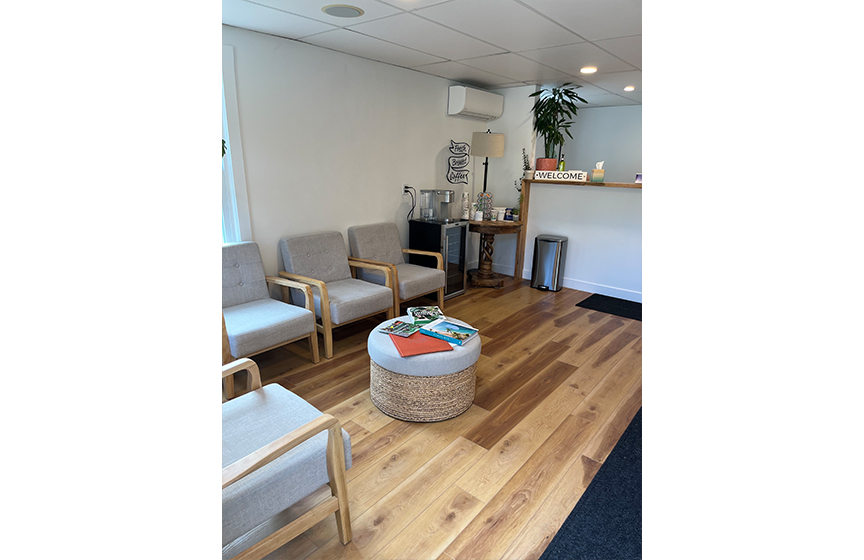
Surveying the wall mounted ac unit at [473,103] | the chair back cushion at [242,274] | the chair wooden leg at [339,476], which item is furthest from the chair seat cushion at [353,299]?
the wall mounted ac unit at [473,103]

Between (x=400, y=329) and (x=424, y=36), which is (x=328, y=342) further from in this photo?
(x=424, y=36)

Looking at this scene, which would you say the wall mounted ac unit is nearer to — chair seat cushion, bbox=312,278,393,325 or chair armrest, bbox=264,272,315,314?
chair seat cushion, bbox=312,278,393,325

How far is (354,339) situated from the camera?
11.4ft

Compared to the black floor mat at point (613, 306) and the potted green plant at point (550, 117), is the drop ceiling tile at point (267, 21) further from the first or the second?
the black floor mat at point (613, 306)

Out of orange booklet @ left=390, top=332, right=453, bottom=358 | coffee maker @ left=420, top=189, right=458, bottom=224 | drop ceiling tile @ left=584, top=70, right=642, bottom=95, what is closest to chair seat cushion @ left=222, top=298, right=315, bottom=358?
orange booklet @ left=390, top=332, right=453, bottom=358

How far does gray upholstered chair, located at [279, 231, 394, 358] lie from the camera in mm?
3092

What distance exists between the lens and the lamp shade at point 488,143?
477cm

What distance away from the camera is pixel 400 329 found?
2572 millimetres

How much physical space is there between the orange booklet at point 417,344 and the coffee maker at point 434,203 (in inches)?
90.1

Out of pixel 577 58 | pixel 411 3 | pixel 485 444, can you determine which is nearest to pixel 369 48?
pixel 411 3
